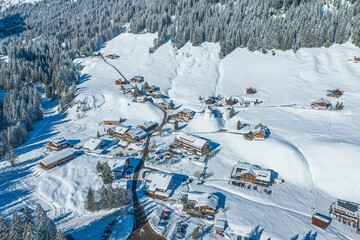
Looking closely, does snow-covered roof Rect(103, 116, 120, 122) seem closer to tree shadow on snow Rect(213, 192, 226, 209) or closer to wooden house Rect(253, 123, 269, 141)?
tree shadow on snow Rect(213, 192, 226, 209)

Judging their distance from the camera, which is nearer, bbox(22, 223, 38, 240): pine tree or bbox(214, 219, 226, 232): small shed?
bbox(22, 223, 38, 240): pine tree

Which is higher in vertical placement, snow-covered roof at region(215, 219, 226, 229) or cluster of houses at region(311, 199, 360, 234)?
snow-covered roof at region(215, 219, 226, 229)

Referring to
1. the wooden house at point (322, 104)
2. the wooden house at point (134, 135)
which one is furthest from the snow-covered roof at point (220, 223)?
the wooden house at point (322, 104)

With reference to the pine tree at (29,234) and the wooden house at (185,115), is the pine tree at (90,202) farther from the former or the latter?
the wooden house at (185,115)

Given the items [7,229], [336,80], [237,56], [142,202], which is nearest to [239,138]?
[142,202]

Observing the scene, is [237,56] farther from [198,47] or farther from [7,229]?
[7,229]

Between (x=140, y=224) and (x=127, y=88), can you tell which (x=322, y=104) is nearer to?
→ (x=140, y=224)

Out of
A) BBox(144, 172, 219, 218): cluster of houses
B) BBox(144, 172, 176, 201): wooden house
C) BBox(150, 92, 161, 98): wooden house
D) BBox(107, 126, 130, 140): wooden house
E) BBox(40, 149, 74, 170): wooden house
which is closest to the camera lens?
BBox(144, 172, 219, 218): cluster of houses

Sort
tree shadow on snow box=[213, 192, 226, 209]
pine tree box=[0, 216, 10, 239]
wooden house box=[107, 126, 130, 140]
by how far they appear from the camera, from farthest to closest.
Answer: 1. wooden house box=[107, 126, 130, 140]
2. tree shadow on snow box=[213, 192, 226, 209]
3. pine tree box=[0, 216, 10, 239]

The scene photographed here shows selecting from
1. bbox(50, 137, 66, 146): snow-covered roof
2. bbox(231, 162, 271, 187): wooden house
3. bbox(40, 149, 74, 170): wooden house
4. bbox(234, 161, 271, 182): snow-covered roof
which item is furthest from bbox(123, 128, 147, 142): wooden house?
bbox(234, 161, 271, 182): snow-covered roof
